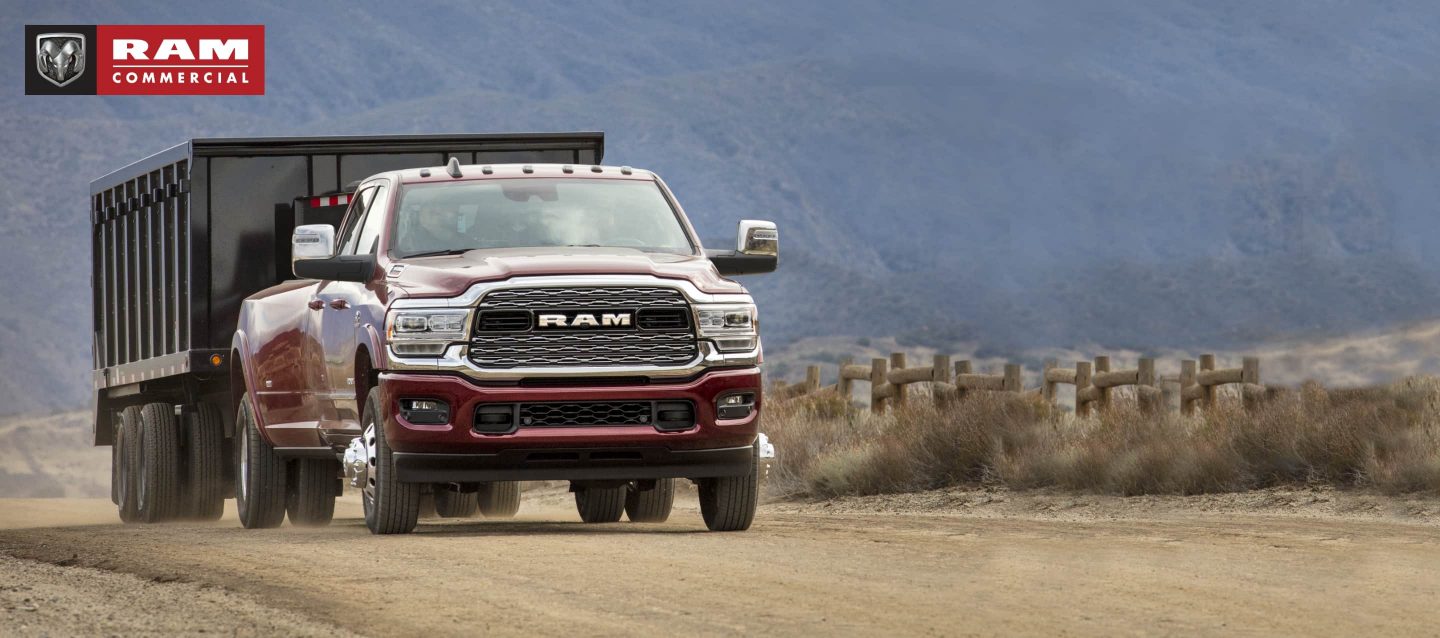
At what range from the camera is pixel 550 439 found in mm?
12898

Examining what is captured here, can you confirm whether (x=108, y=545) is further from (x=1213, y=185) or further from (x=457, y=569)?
(x=1213, y=185)

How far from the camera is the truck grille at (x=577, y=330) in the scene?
12.8 metres

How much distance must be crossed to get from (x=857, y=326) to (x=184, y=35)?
44.7m

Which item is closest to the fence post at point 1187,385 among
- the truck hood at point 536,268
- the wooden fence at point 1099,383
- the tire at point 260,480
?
the wooden fence at point 1099,383

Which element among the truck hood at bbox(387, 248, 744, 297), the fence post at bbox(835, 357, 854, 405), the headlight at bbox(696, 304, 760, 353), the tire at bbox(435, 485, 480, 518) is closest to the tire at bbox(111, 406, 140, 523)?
the tire at bbox(435, 485, 480, 518)

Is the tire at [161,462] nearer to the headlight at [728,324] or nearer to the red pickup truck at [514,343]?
the red pickup truck at [514,343]

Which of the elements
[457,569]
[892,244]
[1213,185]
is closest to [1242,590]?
[457,569]

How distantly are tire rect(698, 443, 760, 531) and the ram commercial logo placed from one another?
97.0m

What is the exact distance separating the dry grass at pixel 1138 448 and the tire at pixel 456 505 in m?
4.77

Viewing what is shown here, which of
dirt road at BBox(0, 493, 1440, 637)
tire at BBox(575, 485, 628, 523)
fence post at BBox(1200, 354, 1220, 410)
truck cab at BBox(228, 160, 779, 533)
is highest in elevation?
truck cab at BBox(228, 160, 779, 533)

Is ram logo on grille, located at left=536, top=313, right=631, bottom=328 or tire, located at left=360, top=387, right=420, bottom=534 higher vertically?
ram logo on grille, located at left=536, top=313, right=631, bottom=328

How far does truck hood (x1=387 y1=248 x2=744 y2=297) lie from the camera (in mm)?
12875

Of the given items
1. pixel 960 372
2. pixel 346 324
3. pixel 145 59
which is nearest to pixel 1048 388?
pixel 960 372

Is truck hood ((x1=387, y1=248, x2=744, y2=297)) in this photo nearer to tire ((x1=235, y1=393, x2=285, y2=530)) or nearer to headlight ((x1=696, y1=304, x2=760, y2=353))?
headlight ((x1=696, y1=304, x2=760, y2=353))
